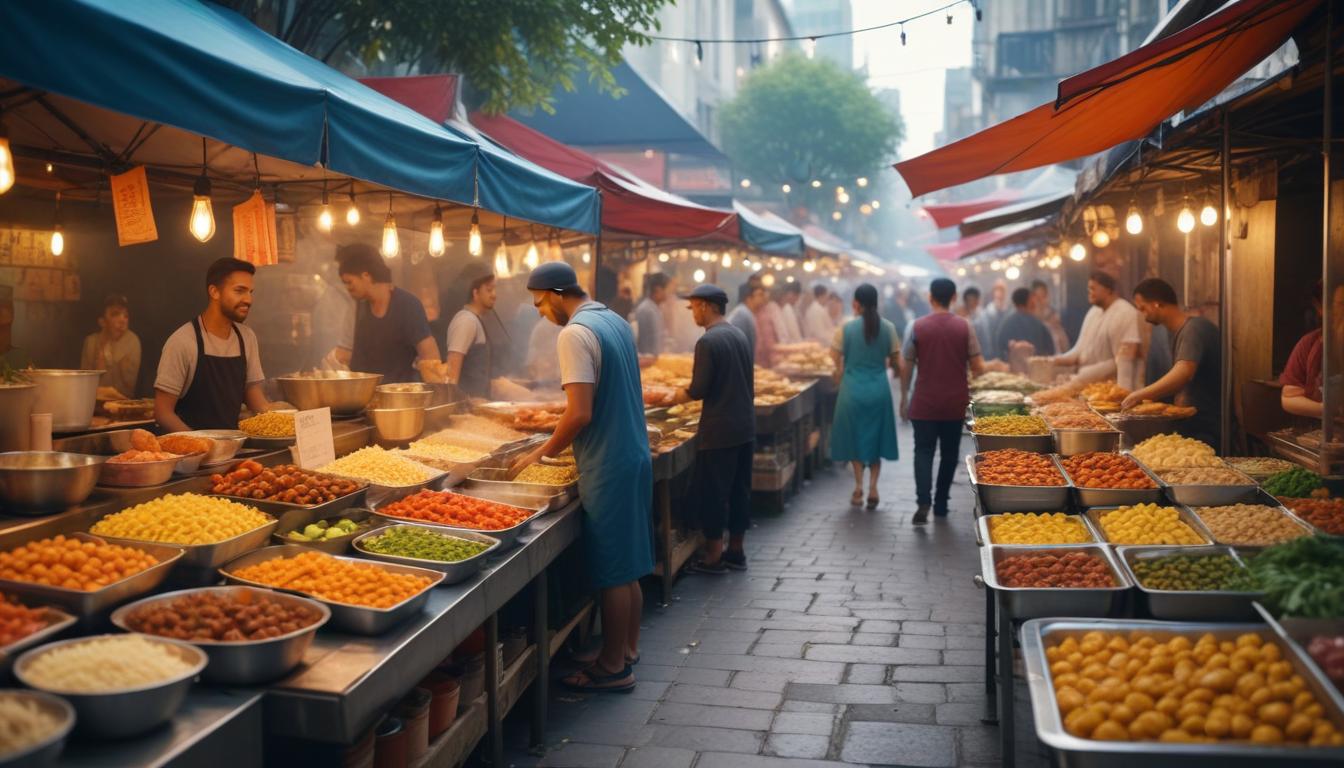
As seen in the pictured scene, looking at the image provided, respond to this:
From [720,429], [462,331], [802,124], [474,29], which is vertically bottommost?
[720,429]

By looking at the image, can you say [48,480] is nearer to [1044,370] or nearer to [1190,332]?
[1190,332]

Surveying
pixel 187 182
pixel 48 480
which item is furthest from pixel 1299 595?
pixel 187 182

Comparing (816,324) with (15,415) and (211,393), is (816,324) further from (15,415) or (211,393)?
(15,415)

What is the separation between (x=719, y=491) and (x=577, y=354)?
3305mm

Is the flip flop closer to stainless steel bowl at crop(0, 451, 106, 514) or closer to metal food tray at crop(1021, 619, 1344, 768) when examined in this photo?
stainless steel bowl at crop(0, 451, 106, 514)

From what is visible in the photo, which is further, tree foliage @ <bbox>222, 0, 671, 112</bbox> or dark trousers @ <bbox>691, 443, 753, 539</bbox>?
tree foliage @ <bbox>222, 0, 671, 112</bbox>

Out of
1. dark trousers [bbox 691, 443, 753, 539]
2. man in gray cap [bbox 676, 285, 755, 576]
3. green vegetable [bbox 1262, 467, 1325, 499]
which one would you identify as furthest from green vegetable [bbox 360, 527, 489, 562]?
green vegetable [bbox 1262, 467, 1325, 499]

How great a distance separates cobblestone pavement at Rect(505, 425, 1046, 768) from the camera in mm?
4898

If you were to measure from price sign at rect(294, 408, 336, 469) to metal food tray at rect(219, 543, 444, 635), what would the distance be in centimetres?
113

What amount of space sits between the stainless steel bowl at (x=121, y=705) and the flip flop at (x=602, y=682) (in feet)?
10.2

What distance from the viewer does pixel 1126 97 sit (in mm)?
5871

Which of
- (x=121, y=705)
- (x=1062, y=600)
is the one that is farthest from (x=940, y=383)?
(x=121, y=705)

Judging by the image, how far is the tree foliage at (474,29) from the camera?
1111 centimetres

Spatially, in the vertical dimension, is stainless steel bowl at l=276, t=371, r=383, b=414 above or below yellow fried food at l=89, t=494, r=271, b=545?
above
